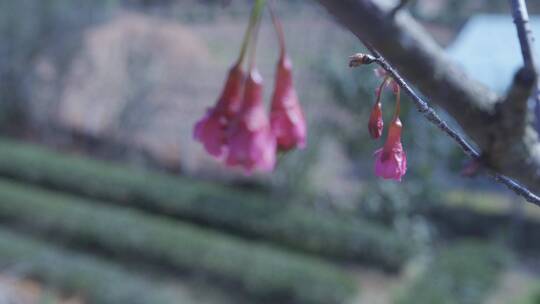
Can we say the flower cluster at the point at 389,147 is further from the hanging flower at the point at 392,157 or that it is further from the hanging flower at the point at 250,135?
the hanging flower at the point at 250,135

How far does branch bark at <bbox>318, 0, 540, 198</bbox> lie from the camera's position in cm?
33

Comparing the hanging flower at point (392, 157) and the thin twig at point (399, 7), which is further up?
the hanging flower at point (392, 157)

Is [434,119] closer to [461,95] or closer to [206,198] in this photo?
[461,95]

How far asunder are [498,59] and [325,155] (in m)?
3.12

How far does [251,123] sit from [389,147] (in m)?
0.34

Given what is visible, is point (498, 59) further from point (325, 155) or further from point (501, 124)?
point (501, 124)

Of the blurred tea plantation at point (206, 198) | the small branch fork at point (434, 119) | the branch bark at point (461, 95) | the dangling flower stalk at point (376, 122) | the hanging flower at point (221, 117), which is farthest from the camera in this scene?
the blurred tea plantation at point (206, 198)

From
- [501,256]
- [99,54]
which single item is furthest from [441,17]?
[99,54]

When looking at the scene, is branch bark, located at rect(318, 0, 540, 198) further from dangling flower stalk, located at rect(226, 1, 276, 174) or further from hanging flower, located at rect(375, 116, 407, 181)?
dangling flower stalk, located at rect(226, 1, 276, 174)

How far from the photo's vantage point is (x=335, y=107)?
6922 mm

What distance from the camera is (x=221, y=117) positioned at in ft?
2.92

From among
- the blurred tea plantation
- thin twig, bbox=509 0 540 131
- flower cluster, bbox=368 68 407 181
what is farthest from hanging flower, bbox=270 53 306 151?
the blurred tea plantation

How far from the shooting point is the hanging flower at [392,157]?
58cm

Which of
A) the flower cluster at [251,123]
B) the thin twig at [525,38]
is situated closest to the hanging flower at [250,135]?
Result: the flower cluster at [251,123]
